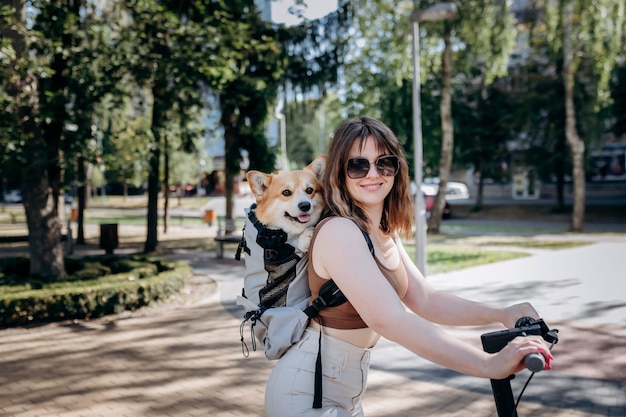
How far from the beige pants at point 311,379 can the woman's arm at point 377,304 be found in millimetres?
A: 225

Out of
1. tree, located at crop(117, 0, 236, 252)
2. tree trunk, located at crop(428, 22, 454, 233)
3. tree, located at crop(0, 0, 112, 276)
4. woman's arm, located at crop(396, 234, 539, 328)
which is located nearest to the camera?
woman's arm, located at crop(396, 234, 539, 328)

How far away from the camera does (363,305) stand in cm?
180

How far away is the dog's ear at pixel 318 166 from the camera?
2.17 meters

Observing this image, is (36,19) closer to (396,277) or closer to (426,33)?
(396,277)

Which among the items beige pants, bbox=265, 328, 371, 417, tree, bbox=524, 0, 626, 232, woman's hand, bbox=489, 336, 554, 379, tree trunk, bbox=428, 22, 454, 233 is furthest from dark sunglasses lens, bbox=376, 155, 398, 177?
tree, bbox=524, 0, 626, 232

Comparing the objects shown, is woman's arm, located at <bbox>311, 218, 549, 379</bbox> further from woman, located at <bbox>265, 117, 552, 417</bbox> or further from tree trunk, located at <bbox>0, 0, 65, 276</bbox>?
tree trunk, located at <bbox>0, 0, 65, 276</bbox>

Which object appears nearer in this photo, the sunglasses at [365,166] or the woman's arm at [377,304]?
the woman's arm at [377,304]

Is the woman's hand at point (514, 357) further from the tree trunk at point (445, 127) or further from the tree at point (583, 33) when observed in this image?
the tree at point (583, 33)

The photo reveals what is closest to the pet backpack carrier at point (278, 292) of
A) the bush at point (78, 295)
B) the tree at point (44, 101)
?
the bush at point (78, 295)

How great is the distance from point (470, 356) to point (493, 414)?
3.67 meters

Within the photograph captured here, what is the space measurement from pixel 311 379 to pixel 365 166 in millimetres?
747

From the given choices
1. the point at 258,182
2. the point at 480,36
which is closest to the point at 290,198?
the point at 258,182

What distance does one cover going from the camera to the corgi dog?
204cm

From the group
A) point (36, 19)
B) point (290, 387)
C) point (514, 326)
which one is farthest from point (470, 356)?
point (36, 19)
